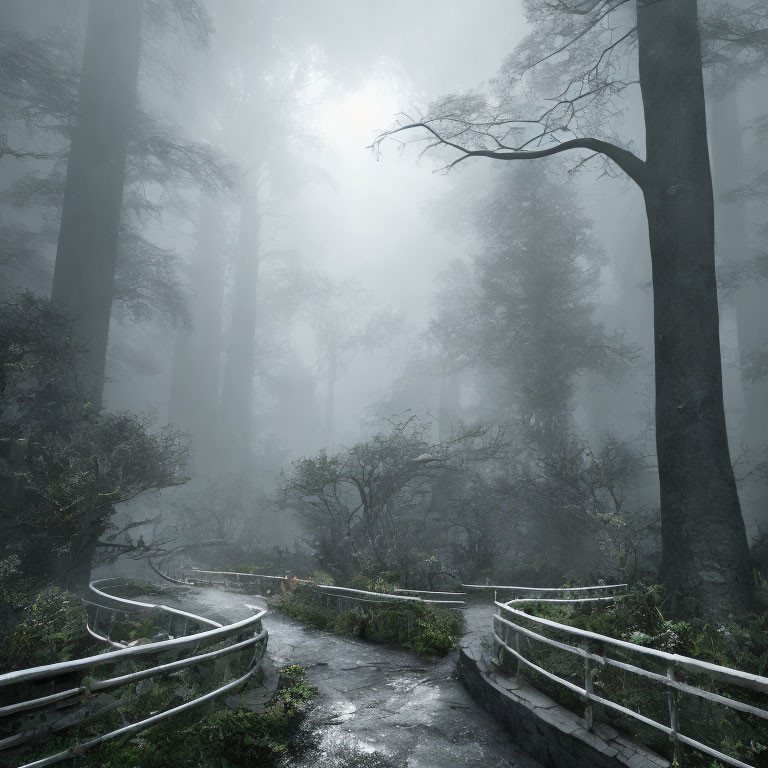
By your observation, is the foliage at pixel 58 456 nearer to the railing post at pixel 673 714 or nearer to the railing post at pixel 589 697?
the railing post at pixel 589 697

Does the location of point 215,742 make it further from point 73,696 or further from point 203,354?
point 203,354

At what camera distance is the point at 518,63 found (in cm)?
1423

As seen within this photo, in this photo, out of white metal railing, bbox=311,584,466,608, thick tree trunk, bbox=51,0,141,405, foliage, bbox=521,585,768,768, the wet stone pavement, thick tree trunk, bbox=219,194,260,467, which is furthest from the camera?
thick tree trunk, bbox=219,194,260,467

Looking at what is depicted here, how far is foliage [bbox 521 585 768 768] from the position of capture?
3486 millimetres

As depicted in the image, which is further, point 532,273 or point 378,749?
point 532,273

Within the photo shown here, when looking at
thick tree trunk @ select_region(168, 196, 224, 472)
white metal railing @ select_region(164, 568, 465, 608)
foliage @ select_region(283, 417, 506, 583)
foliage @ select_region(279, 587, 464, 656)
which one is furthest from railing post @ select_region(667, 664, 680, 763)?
thick tree trunk @ select_region(168, 196, 224, 472)

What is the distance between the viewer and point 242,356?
42000 mm

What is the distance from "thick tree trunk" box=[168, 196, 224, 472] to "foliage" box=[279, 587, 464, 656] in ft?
85.3

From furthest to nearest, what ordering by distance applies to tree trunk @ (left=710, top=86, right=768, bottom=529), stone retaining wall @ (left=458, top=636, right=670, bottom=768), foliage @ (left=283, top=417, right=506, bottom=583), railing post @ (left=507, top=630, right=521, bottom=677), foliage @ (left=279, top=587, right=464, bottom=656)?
1. tree trunk @ (left=710, top=86, right=768, bottom=529)
2. foliage @ (left=283, top=417, right=506, bottom=583)
3. foliage @ (left=279, top=587, right=464, bottom=656)
4. railing post @ (left=507, top=630, right=521, bottom=677)
5. stone retaining wall @ (left=458, top=636, right=670, bottom=768)

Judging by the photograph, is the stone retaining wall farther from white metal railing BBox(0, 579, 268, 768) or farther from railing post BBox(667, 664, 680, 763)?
white metal railing BBox(0, 579, 268, 768)

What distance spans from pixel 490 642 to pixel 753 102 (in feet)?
227

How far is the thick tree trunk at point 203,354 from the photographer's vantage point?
37.0 metres

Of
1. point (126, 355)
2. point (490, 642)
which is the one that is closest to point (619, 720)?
point (490, 642)

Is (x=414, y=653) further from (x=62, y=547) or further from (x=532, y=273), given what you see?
(x=532, y=273)
